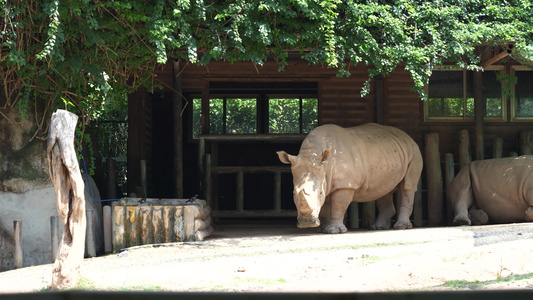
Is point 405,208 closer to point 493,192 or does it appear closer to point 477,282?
point 493,192

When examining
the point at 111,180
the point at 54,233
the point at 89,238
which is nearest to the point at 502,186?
the point at 89,238

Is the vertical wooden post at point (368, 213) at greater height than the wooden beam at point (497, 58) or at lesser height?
lesser

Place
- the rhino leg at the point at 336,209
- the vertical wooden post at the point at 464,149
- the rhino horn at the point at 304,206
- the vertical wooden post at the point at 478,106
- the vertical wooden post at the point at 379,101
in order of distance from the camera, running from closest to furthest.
Answer: the rhino horn at the point at 304,206 < the rhino leg at the point at 336,209 < the vertical wooden post at the point at 464,149 < the vertical wooden post at the point at 478,106 < the vertical wooden post at the point at 379,101

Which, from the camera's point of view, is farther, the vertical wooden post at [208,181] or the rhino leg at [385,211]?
the vertical wooden post at [208,181]

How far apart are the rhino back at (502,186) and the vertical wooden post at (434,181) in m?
0.98

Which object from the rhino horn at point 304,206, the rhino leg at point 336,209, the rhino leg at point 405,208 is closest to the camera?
the rhino horn at point 304,206

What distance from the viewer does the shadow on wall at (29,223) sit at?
36.7ft

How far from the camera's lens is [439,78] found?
1529cm

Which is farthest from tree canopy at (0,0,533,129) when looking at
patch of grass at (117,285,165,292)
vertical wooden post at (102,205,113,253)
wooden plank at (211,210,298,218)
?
patch of grass at (117,285,165,292)

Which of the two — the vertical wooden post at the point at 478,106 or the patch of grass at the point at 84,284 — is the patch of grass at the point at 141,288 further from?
the vertical wooden post at the point at 478,106

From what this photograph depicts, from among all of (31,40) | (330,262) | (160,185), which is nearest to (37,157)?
(31,40)

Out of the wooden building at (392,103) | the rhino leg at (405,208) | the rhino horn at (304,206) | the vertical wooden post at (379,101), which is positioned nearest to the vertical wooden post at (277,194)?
the wooden building at (392,103)

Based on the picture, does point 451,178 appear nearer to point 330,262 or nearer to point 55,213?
point 330,262

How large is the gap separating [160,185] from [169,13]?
27.5ft
